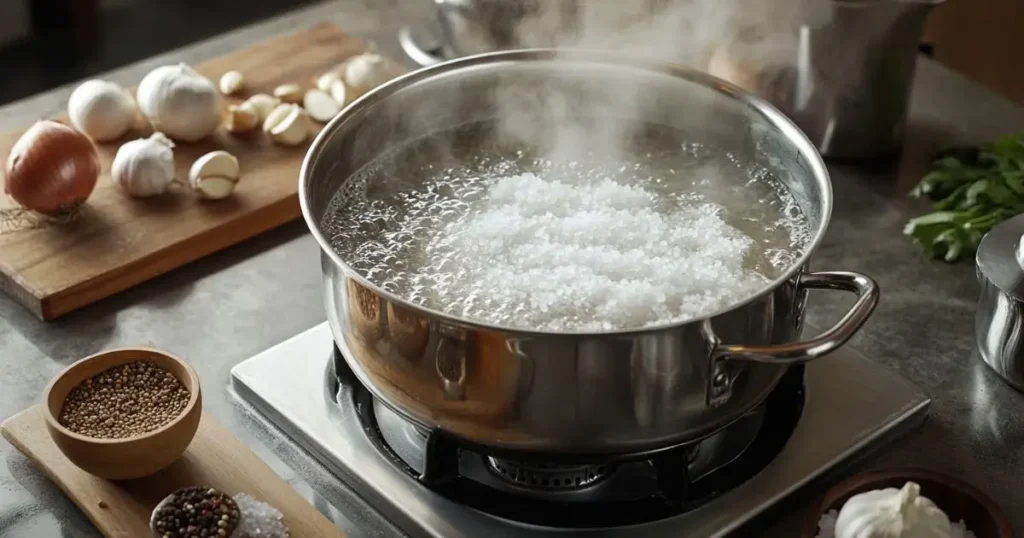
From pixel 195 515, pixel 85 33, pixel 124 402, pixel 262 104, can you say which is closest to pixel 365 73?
pixel 262 104

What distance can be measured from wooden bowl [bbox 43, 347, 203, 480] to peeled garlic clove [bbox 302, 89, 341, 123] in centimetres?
57

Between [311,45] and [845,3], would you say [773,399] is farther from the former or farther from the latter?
[311,45]

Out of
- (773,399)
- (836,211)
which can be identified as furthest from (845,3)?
(773,399)

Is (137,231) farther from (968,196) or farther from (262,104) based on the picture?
(968,196)

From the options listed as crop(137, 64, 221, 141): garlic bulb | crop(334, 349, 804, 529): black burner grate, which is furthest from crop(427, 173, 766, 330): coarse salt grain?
crop(137, 64, 221, 141): garlic bulb

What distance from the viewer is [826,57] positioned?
1.43 m

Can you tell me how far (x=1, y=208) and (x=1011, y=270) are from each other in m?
1.10

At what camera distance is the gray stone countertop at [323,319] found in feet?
3.44

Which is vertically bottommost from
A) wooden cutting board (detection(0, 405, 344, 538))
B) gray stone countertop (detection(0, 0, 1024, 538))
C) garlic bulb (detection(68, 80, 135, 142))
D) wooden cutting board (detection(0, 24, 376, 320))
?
gray stone countertop (detection(0, 0, 1024, 538))

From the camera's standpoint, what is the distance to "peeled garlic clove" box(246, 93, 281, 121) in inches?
60.6

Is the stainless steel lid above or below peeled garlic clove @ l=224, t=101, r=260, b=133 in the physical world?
below

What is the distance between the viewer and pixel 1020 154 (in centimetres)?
140

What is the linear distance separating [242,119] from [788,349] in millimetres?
867

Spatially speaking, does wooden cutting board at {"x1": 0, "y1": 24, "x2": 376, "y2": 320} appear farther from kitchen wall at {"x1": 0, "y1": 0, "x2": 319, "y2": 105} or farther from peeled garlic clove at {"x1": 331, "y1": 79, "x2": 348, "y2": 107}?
kitchen wall at {"x1": 0, "y1": 0, "x2": 319, "y2": 105}
